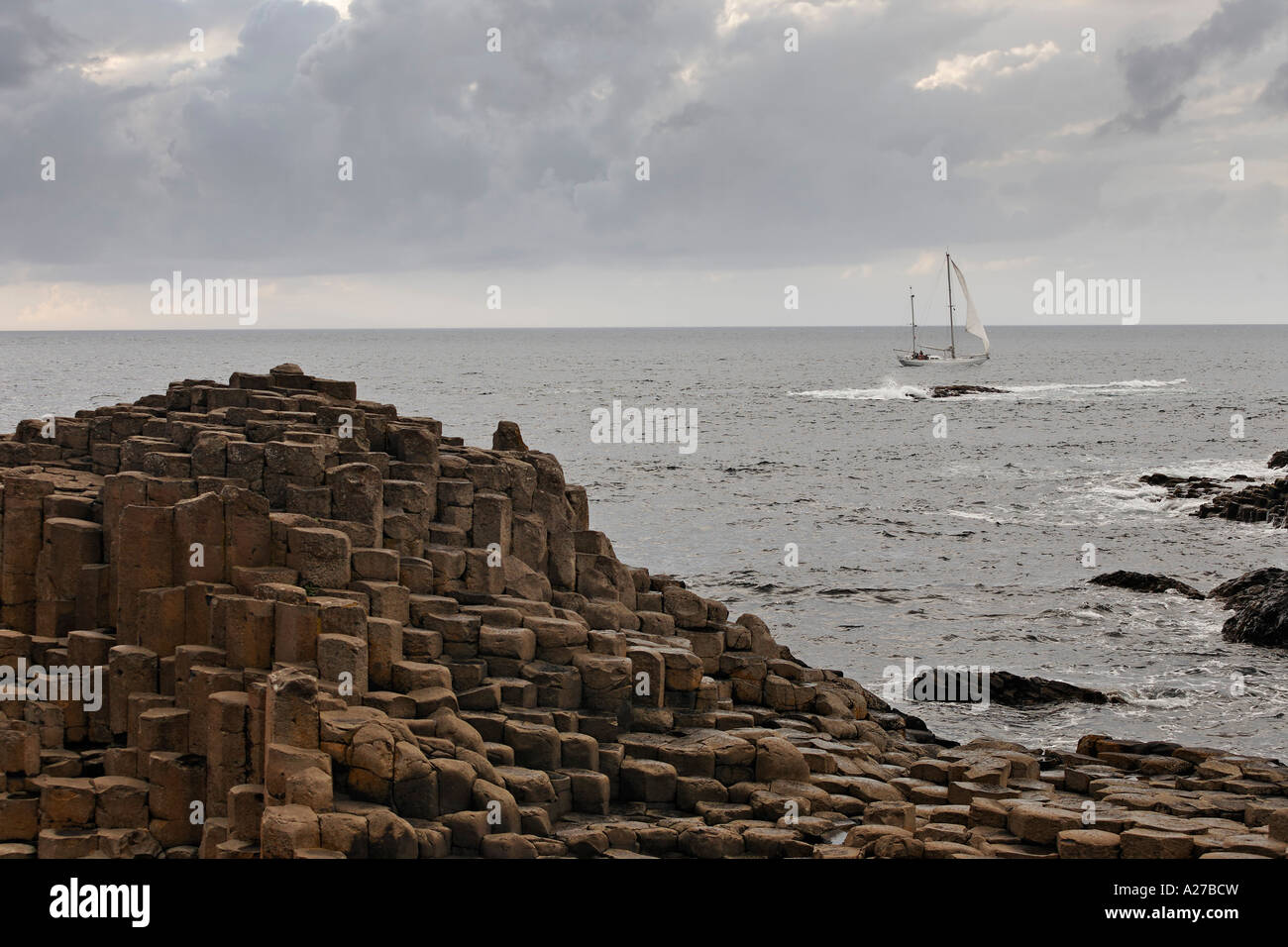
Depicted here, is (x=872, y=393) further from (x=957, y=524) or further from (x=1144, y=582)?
(x=1144, y=582)

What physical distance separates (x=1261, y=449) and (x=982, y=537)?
109 ft

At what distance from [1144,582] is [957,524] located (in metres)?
13.4

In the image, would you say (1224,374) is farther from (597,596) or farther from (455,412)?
(597,596)

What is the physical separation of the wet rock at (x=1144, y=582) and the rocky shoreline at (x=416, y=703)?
15702 millimetres

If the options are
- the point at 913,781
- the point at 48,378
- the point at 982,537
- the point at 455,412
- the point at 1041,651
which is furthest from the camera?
the point at 48,378

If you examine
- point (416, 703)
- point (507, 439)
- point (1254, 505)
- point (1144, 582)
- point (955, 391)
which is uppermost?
point (955, 391)

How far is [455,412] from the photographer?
102000 millimetres

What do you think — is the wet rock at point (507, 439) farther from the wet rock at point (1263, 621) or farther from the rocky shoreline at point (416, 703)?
the wet rock at point (1263, 621)

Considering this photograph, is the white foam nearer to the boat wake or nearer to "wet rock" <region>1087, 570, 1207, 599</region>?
the boat wake

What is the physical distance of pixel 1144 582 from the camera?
1516 inches

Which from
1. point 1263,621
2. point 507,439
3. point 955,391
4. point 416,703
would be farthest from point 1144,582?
point 955,391
